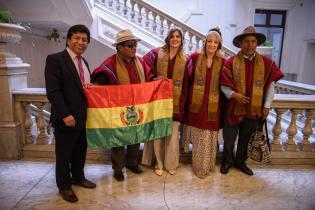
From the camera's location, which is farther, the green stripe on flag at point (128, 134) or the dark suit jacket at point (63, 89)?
the green stripe on flag at point (128, 134)

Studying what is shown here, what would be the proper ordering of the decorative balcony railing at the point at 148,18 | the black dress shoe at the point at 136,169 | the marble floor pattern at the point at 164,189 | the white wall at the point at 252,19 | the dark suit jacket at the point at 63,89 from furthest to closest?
the white wall at the point at 252,19 < the decorative balcony railing at the point at 148,18 < the black dress shoe at the point at 136,169 < the marble floor pattern at the point at 164,189 < the dark suit jacket at the point at 63,89

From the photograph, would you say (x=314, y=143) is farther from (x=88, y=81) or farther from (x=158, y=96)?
(x=88, y=81)

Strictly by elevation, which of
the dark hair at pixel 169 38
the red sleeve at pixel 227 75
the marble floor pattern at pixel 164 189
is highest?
the dark hair at pixel 169 38

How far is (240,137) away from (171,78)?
0.98 meters

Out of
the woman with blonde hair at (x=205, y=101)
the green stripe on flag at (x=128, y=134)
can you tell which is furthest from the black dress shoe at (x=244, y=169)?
the green stripe on flag at (x=128, y=134)

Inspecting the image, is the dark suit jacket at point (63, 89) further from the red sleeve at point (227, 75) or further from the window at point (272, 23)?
the window at point (272, 23)

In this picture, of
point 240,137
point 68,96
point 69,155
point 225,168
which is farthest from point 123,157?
point 240,137

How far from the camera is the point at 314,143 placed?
10.1 feet

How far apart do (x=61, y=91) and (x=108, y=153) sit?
1.19m

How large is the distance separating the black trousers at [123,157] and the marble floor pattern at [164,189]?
129 millimetres

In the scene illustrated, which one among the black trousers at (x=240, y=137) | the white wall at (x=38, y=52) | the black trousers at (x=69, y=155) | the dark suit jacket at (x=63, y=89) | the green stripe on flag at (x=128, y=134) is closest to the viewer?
the dark suit jacket at (x=63, y=89)

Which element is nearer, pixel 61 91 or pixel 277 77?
pixel 61 91

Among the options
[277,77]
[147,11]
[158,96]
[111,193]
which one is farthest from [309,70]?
[111,193]

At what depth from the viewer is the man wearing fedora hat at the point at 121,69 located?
2.23m
